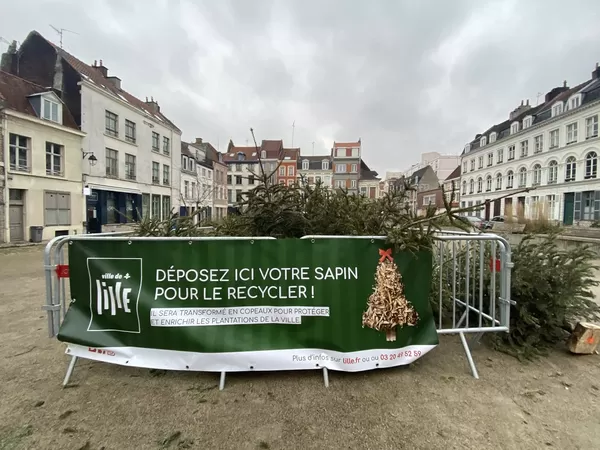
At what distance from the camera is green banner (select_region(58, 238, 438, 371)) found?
113 inches

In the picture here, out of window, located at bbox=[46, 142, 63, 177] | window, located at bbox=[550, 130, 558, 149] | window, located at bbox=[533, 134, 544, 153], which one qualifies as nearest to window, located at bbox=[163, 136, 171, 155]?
window, located at bbox=[46, 142, 63, 177]

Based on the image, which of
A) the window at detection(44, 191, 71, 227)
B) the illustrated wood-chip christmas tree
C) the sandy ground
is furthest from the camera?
the window at detection(44, 191, 71, 227)

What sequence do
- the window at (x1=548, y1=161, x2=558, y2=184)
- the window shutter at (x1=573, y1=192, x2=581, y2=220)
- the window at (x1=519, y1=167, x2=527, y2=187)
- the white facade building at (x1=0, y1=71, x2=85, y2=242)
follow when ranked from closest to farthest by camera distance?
1. the white facade building at (x1=0, y1=71, x2=85, y2=242)
2. the window shutter at (x1=573, y1=192, x2=581, y2=220)
3. the window at (x1=548, y1=161, x2=558, y2=184)
4. the window at (x1=519, y1=167, x2=527, y2=187)

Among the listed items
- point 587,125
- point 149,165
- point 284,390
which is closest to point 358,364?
point 284,390

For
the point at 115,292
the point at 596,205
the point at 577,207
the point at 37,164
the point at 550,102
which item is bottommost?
the point at 115,292

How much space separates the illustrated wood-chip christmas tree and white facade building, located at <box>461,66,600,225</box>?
20.3 meters

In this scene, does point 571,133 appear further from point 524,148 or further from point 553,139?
point 524,148

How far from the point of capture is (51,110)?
20203mm

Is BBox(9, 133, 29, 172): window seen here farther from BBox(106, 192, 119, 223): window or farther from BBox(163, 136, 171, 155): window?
BBox(163, 136, 171, 155): window

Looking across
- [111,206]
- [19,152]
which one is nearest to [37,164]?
[19,152]

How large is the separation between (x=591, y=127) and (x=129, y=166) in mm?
46055

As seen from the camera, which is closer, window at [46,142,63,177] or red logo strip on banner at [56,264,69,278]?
red logo strip on banner at [56,264,69,278]

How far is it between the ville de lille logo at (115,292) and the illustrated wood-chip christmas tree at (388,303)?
7.23 feet

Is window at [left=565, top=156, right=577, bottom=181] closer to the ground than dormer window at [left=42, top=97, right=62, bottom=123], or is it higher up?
closer to the ground
